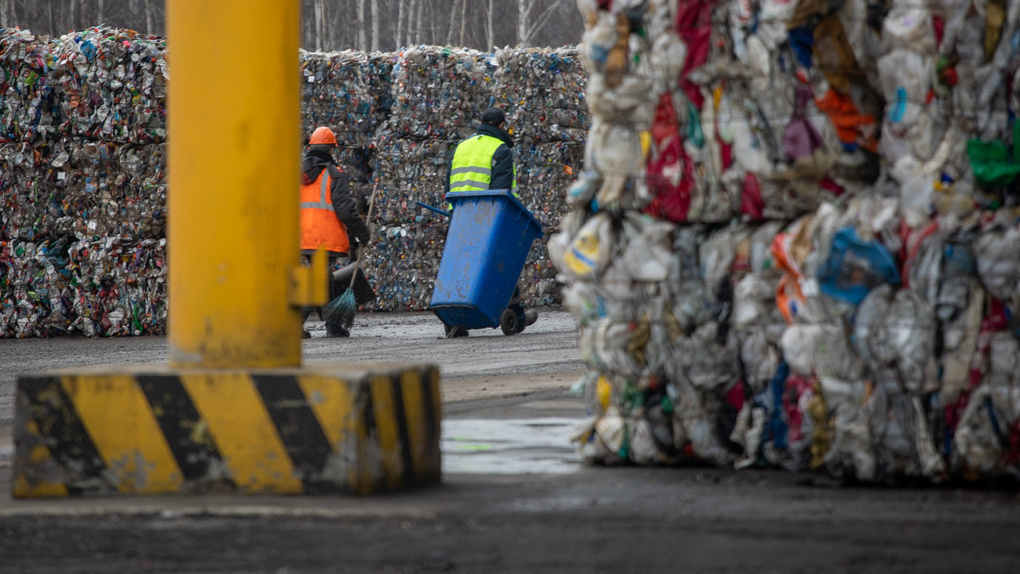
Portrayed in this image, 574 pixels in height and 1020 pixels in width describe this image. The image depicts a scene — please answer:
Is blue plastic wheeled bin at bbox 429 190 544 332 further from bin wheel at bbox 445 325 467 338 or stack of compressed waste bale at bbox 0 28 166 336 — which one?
stack of compressed waste bale at bbox 0 28 166 336

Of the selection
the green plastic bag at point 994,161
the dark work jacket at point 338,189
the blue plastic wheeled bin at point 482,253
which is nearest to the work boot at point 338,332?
the dark work jacket at point 338,189

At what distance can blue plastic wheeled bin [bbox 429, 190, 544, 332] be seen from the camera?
1291 centimetres

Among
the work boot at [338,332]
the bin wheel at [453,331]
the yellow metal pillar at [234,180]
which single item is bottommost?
the work boot at [338,332]

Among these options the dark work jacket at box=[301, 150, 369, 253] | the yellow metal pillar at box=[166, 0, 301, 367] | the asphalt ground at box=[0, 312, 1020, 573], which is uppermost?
the yellow metal pillar at box=[166, 0, 301, 367]

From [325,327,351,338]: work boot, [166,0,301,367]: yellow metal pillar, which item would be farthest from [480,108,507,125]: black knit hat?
[166,0,301,367]: yellow metal pillar

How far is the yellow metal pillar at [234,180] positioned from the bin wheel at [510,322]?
8.74 m

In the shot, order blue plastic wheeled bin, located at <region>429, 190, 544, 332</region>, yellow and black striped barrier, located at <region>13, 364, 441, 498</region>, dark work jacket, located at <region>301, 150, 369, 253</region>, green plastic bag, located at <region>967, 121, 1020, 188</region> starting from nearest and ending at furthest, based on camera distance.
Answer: yellow and black striped barrier, located at <region>13, 364, 441, 498</region>, green plastic bag, located at <region>967, 121, 1020, 188</region>, blue plastic wheeled bin, located at <region>429, 190, 544, 332</region>, dark work jacket, located at <region>301, 150, 369, 253</region>

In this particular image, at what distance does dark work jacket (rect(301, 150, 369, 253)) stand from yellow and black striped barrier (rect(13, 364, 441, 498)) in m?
9.00

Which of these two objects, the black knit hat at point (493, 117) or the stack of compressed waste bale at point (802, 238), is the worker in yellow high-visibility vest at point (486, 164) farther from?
the stack of compressed waste bale at point (802, 238)

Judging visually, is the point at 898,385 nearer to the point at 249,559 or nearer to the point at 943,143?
the point at 943,143

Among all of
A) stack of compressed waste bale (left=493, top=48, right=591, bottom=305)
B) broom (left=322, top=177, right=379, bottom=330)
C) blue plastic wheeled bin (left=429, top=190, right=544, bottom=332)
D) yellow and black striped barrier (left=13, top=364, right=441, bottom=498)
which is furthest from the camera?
stack of compressed waste bale (left=493, top=48, right=591, bottom=305)

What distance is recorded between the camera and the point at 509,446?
595 cm

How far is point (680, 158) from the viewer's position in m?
5.22

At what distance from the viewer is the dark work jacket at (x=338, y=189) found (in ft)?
45.3
